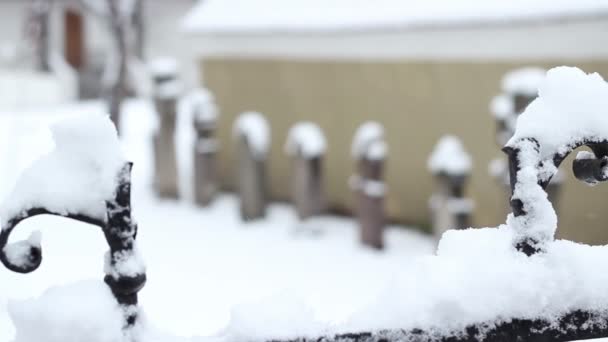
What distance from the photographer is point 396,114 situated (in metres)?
4.25

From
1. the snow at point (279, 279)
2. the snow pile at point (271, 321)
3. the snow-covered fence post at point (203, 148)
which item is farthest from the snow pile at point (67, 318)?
the snow-covered fence post at point (203, 148)

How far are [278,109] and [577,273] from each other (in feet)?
13.7

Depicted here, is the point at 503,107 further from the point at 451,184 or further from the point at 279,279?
the point at 279,279

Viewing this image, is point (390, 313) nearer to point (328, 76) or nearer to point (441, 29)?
point (441, 29)

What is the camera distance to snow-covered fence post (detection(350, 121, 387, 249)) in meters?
3.72

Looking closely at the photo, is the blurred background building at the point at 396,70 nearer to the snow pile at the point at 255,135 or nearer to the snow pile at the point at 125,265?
the snow pile at the point at 255,135

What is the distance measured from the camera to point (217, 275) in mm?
3463

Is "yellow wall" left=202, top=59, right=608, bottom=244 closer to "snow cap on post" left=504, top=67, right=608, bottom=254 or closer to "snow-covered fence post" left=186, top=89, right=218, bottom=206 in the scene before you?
"snow-covered fence post" left=186, top=89, right=218, bottom=206

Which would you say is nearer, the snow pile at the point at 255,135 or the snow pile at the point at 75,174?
the snow pile at the point at 75,174

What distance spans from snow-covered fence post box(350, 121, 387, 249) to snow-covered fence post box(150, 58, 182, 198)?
1598 millimetres

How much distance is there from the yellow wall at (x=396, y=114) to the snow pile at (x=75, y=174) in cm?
251

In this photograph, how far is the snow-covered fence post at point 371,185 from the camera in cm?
372

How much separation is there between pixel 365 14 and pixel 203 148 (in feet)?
4.09

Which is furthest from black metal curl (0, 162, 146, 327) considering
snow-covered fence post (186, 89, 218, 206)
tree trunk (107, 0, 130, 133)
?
tree trunk (107, 0, 130, 133)
